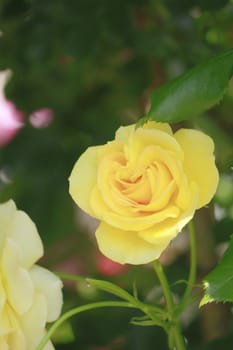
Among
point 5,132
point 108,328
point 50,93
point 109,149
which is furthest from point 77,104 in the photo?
point 109,149

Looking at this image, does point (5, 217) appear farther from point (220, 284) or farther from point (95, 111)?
point (95, 111)

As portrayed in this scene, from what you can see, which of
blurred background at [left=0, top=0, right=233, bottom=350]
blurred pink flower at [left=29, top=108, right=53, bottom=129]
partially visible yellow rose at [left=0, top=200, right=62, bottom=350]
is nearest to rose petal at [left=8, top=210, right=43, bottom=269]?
partially visible yellow rose at [left=0, top=200, right=62, bottom=350]

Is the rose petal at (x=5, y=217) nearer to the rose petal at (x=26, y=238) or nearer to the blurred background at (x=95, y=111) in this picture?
the rose petal at (x=26, y=238)

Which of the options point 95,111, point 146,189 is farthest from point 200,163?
point 95,111

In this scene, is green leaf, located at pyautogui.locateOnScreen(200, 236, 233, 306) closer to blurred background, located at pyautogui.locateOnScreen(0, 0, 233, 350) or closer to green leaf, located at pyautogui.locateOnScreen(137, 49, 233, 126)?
green leaf, located at pyautogui.locateOnScreen(137, 49, 233, 126)

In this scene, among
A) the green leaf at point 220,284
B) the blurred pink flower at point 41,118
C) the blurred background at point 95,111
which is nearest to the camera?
the green leaf at point 220,284

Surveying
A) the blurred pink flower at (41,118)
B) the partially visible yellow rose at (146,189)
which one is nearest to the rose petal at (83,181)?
the partially visible yellow rose at (146,189)
